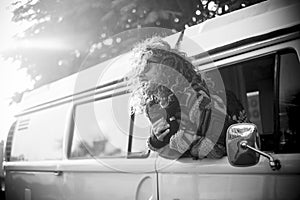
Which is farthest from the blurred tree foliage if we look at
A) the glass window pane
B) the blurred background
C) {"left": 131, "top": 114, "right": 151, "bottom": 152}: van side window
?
the glass window pane

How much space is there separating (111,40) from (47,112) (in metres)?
1.80

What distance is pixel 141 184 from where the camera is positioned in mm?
2865

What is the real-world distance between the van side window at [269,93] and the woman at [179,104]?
13 centimetres

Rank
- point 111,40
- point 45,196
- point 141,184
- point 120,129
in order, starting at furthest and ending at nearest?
point 111,40 < point 45,196 < point 120,129 < point 141,184

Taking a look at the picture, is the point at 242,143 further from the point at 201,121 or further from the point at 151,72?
the point at 151,72

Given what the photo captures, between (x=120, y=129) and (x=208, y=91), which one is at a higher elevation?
(x=208, y=91)

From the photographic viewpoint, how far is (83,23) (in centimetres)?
595

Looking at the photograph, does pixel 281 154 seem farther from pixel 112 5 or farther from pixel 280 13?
pixel 112 5

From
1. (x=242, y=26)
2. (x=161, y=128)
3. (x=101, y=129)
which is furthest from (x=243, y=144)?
(x=101, y=129)

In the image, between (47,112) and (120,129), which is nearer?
(120,129)

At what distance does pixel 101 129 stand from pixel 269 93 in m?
1.87

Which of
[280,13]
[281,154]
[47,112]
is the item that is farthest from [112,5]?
[281,154]

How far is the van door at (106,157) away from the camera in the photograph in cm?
292

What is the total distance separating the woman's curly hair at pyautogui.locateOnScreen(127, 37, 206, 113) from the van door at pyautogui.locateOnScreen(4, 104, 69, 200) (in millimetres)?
2090
